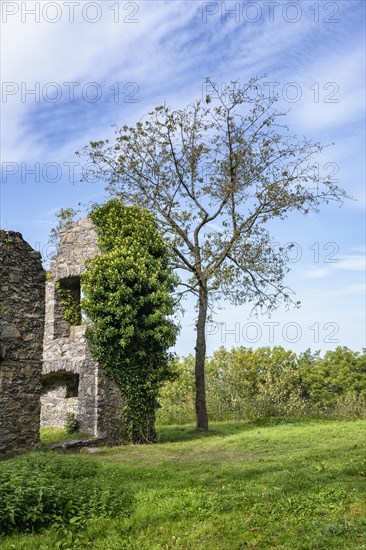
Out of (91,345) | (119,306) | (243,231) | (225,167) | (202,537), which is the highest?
(225,167)

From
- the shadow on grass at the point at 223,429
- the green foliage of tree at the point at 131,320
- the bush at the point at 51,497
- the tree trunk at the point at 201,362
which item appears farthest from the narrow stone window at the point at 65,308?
the bush at the point at 51,497

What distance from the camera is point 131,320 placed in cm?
1564

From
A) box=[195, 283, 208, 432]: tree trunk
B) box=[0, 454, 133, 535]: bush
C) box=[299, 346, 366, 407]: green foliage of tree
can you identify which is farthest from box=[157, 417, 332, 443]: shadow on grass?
box=[299, 346, 366, 407]: green foliage of tree

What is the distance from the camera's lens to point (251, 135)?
65.4 ft

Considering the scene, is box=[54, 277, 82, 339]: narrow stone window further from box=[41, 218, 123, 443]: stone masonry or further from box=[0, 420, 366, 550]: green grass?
box=[0, 420, 366, 550]: green grass

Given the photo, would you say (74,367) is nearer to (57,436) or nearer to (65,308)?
(57,436)

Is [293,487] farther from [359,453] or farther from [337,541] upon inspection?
[359,453]

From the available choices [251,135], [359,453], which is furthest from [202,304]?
[359,453]

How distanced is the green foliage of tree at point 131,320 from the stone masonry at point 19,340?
2.20 metres

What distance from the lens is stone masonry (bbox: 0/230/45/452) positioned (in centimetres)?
1316

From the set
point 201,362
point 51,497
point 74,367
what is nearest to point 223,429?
point 201,362

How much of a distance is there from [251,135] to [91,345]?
29.7ft

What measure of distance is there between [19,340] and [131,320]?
3269 millimetres

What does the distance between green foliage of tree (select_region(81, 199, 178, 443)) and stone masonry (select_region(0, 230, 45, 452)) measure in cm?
220
